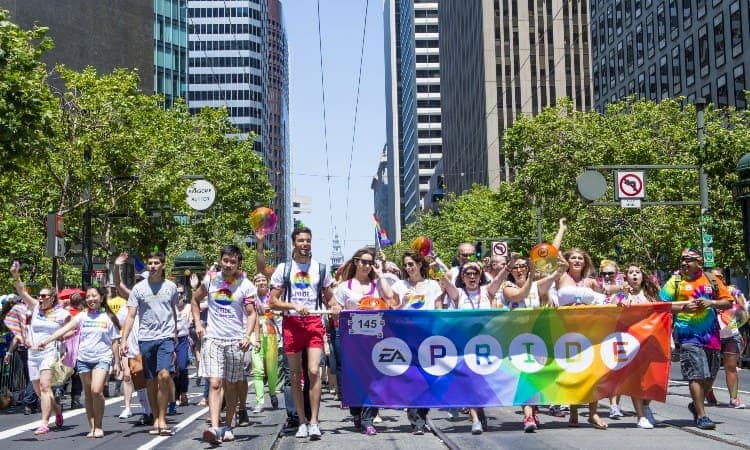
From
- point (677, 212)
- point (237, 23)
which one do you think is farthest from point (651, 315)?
point (237, 23)

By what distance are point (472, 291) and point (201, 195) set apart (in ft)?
64.9

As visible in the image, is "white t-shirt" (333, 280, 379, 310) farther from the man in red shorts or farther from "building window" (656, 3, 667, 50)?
"building window" (656, 3, 667, 50)

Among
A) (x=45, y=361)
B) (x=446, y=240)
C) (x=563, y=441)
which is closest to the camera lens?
(x=563, y=441)

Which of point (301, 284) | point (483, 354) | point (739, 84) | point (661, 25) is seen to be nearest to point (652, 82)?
point (661, 25)

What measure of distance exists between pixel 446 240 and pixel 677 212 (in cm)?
4163

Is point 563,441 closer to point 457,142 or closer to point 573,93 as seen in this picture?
point 573,93

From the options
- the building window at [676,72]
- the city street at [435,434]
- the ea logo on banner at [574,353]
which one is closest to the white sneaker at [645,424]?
the city street at [435,434]

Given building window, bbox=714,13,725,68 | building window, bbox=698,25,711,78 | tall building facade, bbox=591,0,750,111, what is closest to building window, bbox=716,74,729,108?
tall building facade, bbox=591,0,750,111

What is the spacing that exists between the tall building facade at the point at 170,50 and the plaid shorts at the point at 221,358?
245 ft

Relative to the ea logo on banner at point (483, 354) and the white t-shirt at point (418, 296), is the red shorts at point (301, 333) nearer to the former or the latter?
the white t-shirt at point (418, 296)

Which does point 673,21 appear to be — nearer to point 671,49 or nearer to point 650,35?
point 671,49

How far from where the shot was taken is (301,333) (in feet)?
33.9

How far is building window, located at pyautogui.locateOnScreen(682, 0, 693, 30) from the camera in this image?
57.3 metres

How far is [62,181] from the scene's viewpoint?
35031 mm
